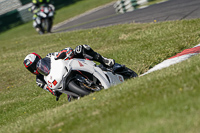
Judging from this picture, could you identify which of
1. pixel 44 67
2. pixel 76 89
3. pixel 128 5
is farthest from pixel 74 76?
pixel 128 5

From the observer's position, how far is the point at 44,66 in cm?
720

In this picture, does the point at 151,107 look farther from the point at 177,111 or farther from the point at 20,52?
the point at 20,52

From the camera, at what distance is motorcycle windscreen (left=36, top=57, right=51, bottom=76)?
7.15 metres

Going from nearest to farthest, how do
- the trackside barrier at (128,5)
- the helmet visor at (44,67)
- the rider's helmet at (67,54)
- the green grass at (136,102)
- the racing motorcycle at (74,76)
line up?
the green grass at (136,102) < the racing motorcycle at (74,76) < the helmet visor at (44,67) < the rider's helmet at (67,54) < the trackside barrier at (128,5)

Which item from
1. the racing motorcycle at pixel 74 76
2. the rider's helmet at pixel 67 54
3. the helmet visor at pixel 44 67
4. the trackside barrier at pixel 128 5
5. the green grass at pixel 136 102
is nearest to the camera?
the green grass at pixel 136 102

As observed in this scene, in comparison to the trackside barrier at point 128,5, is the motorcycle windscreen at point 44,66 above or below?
above

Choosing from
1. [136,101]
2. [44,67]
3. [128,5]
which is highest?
[44,67]

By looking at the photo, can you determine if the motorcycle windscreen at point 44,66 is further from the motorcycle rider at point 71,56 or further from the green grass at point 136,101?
the green grass at point 136,101

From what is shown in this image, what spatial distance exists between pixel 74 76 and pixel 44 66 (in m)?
0.75

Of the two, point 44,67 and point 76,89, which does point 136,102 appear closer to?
point 76,89

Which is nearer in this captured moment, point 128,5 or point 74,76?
point 74,76

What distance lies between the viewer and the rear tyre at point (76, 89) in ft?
22.7

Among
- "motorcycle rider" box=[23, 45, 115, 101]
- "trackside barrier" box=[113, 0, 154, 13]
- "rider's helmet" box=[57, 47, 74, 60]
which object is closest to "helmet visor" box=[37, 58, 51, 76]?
"motorcycle rider" box=[23, 45, 115, 101]

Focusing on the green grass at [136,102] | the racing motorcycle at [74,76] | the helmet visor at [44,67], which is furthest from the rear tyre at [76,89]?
the helmet visor at [44,67]
